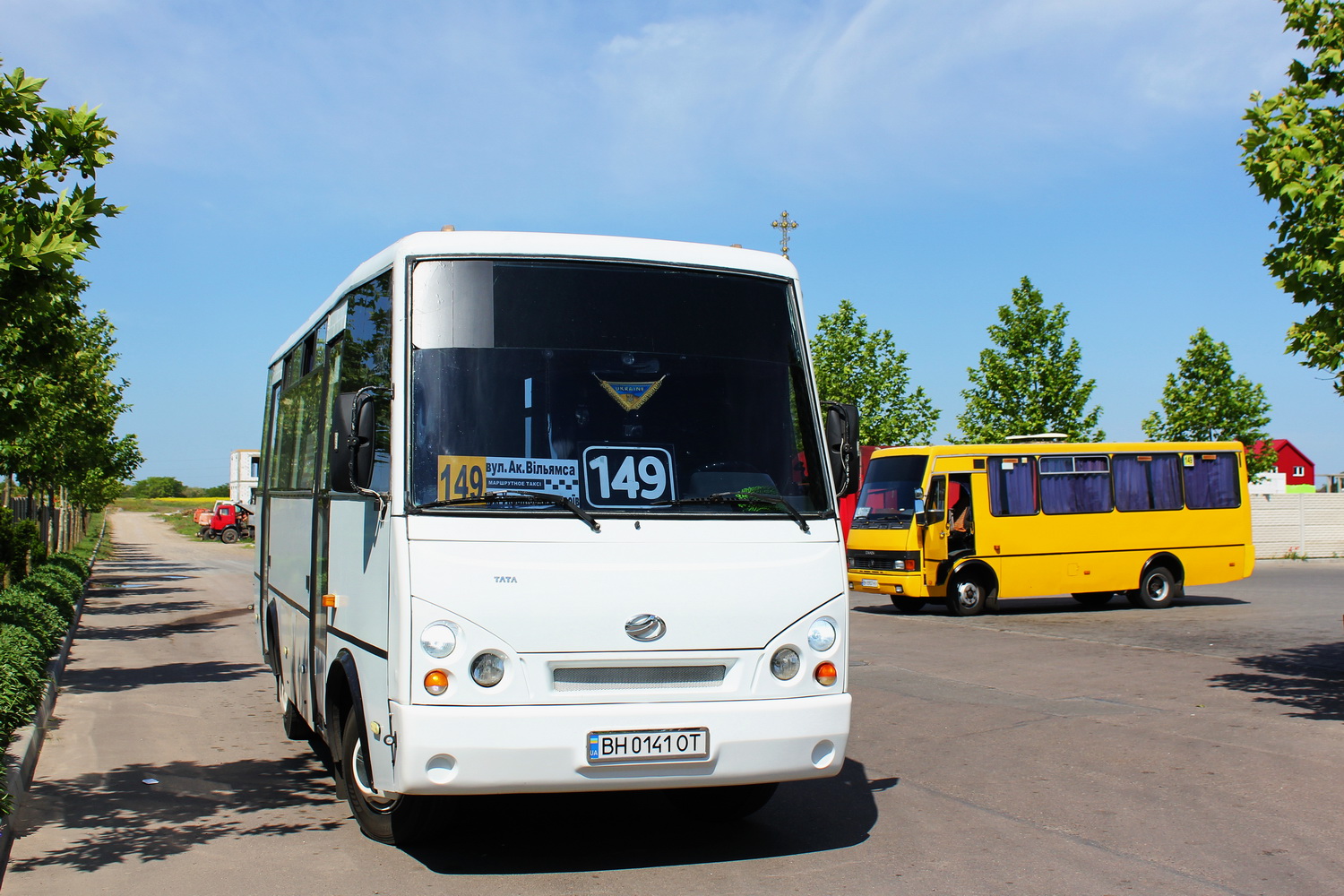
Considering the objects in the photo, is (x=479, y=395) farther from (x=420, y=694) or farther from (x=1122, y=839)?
(x=1122, y=839)

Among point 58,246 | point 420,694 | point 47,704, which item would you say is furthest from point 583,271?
point 47,704

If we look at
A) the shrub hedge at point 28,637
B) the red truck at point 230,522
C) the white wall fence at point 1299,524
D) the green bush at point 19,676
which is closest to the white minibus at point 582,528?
the shrub hedge at point 28,637

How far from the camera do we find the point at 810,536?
559 centimetres

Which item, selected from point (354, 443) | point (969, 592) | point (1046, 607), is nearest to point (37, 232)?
point (354, 443)

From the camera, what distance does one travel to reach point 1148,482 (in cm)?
2116

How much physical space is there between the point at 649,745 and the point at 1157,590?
1846cm

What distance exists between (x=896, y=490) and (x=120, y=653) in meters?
12.0

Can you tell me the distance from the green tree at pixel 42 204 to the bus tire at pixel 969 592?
15.2 meters

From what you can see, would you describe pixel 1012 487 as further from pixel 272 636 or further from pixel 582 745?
pixel 582 745

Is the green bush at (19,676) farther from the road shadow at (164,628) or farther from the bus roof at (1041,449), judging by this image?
the bus roof at (1041,449)

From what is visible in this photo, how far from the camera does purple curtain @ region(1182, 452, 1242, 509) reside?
21594 mm

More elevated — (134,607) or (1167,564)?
(1167,564)

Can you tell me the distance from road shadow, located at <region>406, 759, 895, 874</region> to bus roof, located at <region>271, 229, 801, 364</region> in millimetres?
2641

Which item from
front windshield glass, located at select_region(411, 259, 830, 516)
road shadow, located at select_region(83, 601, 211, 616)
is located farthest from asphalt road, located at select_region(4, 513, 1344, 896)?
road shadow, located at select_region(83, 601, 211, 616)
